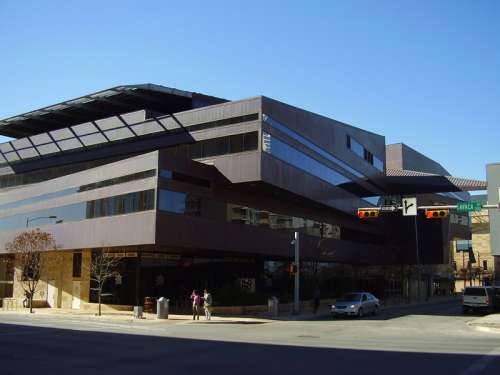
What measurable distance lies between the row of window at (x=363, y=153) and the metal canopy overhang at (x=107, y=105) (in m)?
16.2

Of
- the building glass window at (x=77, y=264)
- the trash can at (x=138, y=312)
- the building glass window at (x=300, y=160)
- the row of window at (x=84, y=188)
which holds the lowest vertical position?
the trash can at (x=138, y=312)

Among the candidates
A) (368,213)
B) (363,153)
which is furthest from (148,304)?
(363,153)

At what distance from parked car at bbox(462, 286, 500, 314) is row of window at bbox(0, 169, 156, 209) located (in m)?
24.0

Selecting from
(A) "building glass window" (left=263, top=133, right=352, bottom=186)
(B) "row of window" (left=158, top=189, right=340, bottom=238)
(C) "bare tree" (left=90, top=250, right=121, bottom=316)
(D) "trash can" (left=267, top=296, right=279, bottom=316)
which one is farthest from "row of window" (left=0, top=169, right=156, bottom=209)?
(D) "trash can" (left=267, top=296, right=279, bottom=316)

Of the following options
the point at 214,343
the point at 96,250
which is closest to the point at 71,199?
the point at 96,250

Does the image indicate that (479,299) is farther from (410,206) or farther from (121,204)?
(121,204)

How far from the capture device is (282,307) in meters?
42.4

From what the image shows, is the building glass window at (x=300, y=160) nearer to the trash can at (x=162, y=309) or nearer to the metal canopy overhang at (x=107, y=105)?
the metal canopy overhang at (x=107, y=105)

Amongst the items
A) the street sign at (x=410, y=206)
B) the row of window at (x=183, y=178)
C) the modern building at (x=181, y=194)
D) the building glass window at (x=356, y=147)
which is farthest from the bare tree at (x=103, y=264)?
the building glass window at (x=356, y=147)

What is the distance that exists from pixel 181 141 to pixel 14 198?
19878 mm

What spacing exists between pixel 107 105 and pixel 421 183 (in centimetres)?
3898

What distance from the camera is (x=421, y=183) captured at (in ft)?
221

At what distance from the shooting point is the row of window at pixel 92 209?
36250mm

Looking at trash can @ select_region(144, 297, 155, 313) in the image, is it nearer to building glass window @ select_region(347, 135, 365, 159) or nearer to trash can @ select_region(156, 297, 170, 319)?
trash can @ select_region(156, 297, 170, 319)
